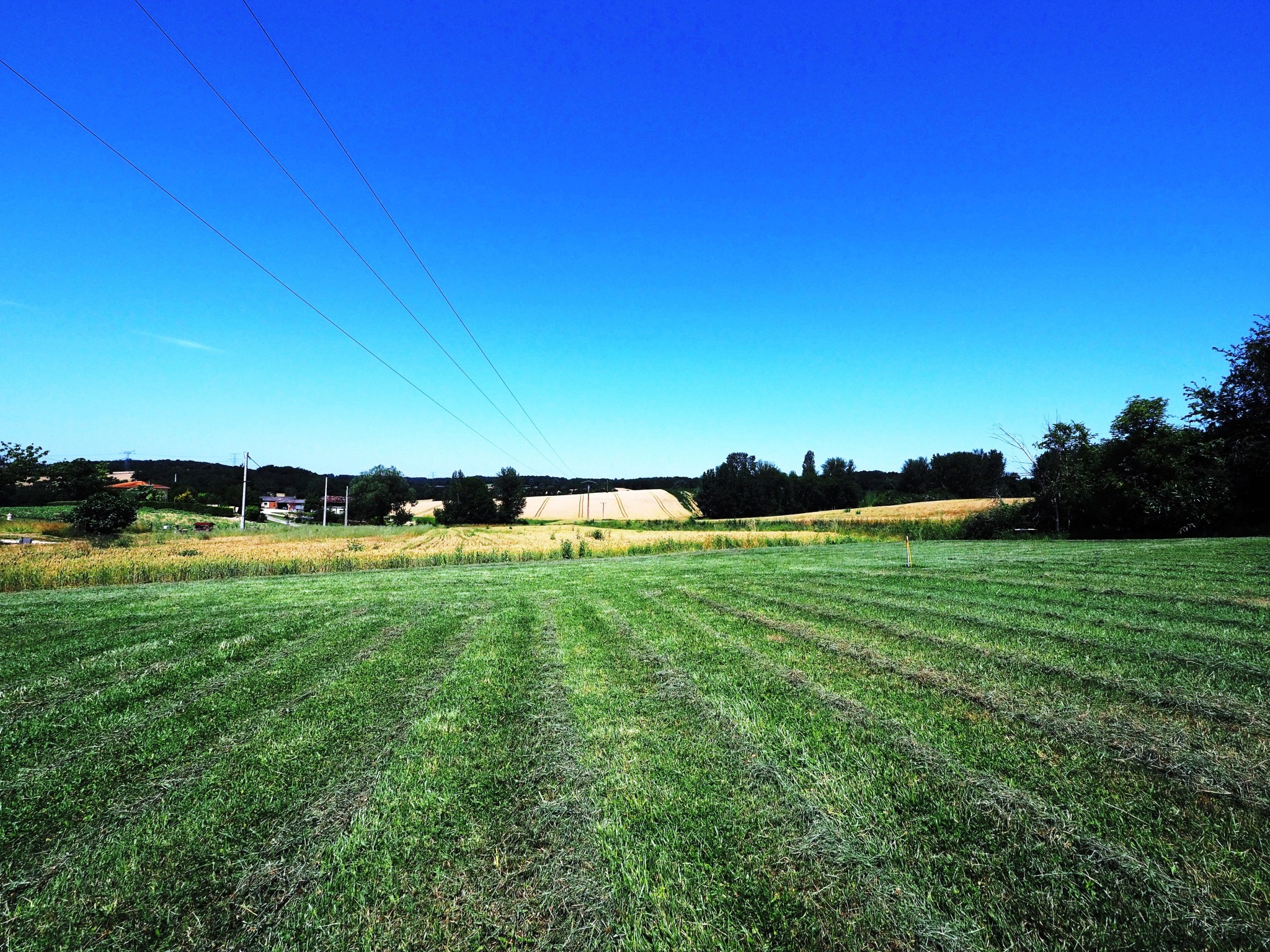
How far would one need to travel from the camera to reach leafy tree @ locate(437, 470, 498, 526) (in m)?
77.4

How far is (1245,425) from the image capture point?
27016 millimetres

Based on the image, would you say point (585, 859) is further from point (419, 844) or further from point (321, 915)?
point (321, 915)

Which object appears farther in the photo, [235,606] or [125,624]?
[235,606]

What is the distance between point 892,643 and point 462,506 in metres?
76.1

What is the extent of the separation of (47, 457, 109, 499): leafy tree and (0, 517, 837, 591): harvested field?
22621mm

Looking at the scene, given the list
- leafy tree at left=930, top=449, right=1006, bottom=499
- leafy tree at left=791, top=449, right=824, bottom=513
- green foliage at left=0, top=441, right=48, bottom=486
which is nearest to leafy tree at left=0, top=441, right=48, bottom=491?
green foliage at left=0, top=441, right=48, bottom=486

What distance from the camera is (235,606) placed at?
1073 cm

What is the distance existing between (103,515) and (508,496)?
45258 mm

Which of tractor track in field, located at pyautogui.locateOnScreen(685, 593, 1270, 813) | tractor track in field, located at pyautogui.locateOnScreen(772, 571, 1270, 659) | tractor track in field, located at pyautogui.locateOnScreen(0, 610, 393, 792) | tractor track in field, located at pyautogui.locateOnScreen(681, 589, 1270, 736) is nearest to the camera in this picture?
tractor track in field, located at pyautogui.locateOnScreen(685, 593, 1270, 813)

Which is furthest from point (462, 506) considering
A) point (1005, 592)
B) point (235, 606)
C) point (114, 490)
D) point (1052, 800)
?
point (1052, 800)

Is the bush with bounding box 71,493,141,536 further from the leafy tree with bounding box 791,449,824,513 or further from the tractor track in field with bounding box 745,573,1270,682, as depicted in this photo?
the leafy tree with bounding box 791,449,824,513

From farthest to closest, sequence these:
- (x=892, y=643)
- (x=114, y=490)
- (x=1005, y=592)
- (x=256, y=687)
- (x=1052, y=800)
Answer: (x=114, y=490) < (x=1005, y=592) < (x=892, y=643) < (x=256, y=687) < (x=1052, y=800)

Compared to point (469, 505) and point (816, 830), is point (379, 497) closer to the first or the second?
point (469, 505)

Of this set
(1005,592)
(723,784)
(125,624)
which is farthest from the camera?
(1005,592)
